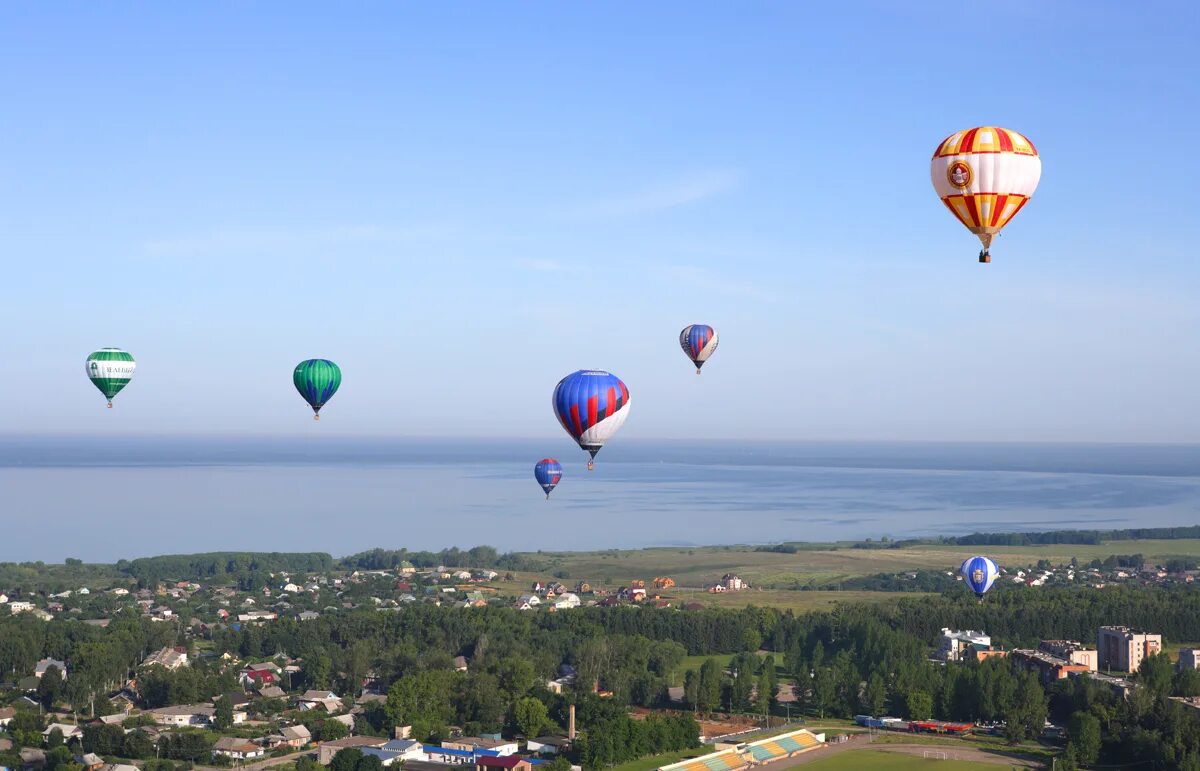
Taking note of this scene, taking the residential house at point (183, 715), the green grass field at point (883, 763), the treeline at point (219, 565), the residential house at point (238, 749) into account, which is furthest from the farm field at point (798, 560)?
the residential house at point (238, 749)

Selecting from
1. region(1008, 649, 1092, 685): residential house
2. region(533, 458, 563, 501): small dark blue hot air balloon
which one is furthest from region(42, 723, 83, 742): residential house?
region(1008, 649, 1092, 685): residential house

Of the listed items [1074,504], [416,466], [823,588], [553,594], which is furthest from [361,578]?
[416,466]

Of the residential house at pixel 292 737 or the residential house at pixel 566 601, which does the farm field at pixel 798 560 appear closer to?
the residential house at pixel 566 601

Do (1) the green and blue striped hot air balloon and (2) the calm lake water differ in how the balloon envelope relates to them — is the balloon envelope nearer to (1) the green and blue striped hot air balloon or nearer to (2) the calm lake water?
(1) the green and blue striped hot air balloon

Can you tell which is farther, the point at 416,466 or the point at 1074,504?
the point at 416,466

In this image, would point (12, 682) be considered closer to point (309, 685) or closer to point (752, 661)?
point (309, 685)

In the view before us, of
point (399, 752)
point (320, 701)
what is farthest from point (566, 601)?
point (399, 752)

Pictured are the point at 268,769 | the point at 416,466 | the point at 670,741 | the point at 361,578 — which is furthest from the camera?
the point at 416,466
